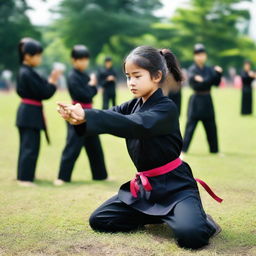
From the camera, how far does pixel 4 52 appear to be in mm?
28797

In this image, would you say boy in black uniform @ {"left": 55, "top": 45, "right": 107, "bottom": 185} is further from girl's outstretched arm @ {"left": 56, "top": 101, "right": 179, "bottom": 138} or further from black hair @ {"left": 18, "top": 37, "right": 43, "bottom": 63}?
girl's outstretched arm @ {"left": 56, "top": 101, "right": 179, "bottom": 138}

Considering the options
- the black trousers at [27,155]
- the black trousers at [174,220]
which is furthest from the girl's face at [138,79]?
the black trousers at [27,155]

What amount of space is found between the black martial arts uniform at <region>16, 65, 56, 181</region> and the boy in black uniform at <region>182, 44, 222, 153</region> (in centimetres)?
291

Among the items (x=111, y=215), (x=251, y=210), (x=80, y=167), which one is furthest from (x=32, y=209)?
(x=80, y=167)

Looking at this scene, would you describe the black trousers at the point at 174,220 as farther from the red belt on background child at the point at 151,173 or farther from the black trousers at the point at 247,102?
the black trousers at the point at 247,102

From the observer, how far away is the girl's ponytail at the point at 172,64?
12.8 feet

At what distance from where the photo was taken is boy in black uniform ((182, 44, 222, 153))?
25.3 ft

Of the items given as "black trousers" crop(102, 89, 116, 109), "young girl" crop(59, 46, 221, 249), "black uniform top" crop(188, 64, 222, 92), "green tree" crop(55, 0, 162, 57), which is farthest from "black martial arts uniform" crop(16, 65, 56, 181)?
"green tree" crop(55, 0, 162, 57)

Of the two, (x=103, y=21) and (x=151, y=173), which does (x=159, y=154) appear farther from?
(x=103, y=21)

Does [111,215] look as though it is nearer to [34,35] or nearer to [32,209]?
[32,209]

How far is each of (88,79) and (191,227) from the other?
315 cm

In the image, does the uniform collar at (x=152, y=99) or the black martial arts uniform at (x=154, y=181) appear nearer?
the black martial arts uniform at (x=154, y=181)

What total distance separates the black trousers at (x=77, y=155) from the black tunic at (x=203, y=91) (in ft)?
8.10

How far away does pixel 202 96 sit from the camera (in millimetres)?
7949
